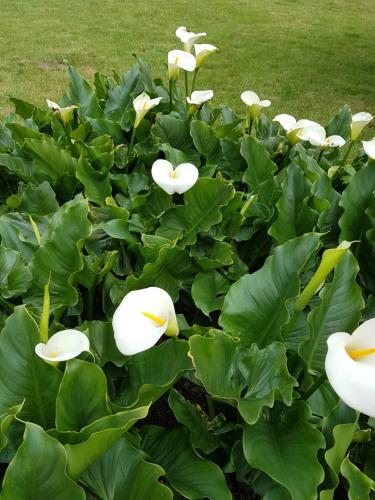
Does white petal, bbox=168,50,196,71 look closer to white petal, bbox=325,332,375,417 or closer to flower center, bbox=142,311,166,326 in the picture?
flower center, bbox=142,311,166,326

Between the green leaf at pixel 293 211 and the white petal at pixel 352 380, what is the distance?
2.27 ft

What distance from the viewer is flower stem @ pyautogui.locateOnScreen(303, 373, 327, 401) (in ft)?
3.80

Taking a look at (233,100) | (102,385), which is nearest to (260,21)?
(233,100)

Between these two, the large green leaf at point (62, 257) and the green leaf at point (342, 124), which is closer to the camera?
the large green leaf at point (62, 257)

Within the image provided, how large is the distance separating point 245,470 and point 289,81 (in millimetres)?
5856

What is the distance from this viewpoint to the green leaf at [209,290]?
1.44 meters

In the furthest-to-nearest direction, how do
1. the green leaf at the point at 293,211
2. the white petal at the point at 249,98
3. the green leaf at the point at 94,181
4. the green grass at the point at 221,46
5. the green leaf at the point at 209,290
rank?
1. the green grass at the point at 221,46
2. the white petal at the point at 249,98
3. the green leaf at the point at 94,181
4. the green leaf at the point at 293,211
5. the green leaf at the point at 209,290

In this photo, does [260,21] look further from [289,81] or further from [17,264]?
[17,264]

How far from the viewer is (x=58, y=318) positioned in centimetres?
137

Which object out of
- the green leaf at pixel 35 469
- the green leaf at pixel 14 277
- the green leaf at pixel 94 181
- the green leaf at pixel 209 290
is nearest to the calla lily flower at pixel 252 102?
the green leaf at pixel 94 181

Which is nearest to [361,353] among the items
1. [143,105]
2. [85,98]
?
[143,105]

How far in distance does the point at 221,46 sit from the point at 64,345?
277 inches

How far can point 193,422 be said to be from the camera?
1.17 metres

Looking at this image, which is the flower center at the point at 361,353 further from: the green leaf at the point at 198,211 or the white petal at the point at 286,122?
the white petal at the point at 286,122
